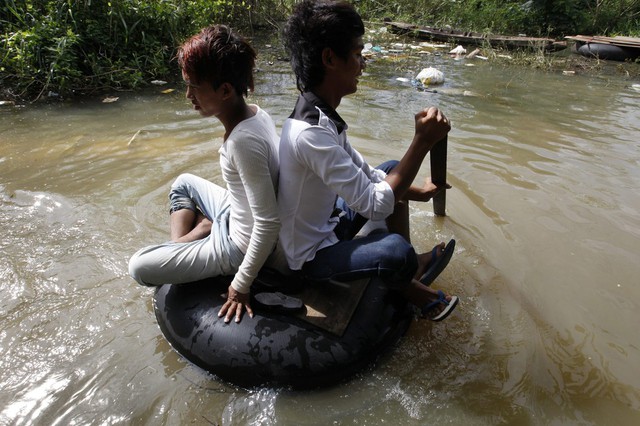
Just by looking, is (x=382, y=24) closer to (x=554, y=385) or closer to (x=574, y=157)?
(x=574, y=157)

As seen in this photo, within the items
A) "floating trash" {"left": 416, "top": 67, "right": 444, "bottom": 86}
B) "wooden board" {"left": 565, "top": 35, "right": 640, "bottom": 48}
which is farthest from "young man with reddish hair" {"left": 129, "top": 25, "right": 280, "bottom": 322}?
"wooden board" {"left": 565, "top": 35, "right": 640, "bottom": 48}

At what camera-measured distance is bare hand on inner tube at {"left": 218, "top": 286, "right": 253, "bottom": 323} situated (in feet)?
6.18

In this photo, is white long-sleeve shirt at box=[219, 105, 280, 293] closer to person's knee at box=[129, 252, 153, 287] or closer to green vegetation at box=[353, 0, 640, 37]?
person's knee at box=[129, 252, 153, 287]

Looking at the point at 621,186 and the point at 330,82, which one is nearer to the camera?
the point at 330,82

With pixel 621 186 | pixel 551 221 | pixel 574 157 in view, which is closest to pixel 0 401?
pixel 551 221

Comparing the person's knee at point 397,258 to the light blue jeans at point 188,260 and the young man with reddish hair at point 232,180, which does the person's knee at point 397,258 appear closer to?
the young man with reddish hair at point 232,180

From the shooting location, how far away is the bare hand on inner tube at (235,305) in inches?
74.2

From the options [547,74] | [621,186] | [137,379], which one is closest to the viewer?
[137,379]

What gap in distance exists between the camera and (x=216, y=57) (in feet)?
5.06

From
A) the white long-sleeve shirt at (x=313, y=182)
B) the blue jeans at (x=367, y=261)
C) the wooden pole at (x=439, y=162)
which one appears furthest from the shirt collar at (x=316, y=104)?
the wooden pole at (x=439, y=162)

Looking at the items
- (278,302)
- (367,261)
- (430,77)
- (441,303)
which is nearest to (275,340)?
(278,302)

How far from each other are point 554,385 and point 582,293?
2.51 ft

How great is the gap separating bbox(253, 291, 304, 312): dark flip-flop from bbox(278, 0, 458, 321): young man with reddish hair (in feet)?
0.41

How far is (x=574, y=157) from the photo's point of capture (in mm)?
4121
